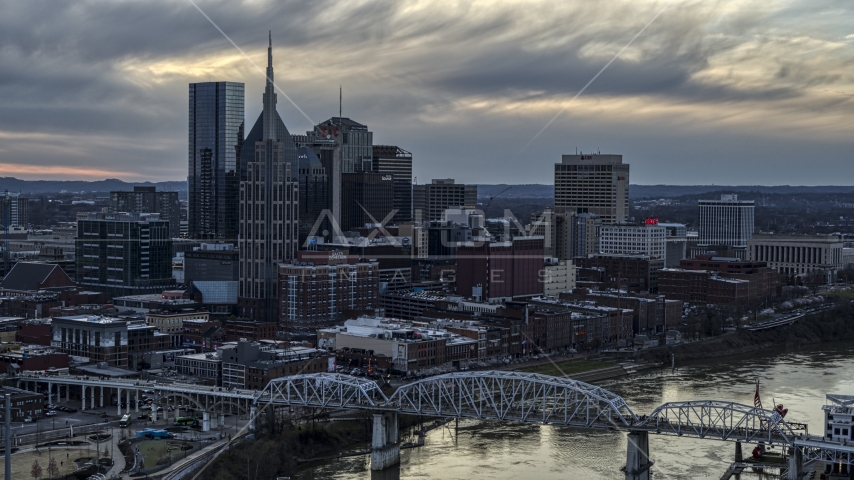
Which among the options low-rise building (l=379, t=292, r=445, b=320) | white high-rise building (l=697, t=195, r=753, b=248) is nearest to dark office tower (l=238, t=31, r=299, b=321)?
low-rise building (l=379, t=292, r=445, b=320)

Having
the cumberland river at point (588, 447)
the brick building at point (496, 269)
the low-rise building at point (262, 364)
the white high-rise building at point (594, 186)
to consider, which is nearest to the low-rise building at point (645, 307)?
the brick building at point (496, 269)

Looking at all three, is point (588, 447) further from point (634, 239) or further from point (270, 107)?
point (634, 239)

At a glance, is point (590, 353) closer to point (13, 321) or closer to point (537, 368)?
point (537, 368)

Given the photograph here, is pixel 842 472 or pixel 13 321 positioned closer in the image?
pixel 842 472

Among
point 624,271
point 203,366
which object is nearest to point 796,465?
point 203,366

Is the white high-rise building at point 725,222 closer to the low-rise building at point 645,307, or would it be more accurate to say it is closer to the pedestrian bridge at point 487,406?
the low-rise building at point 645,307

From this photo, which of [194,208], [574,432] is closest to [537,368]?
[574,432]
